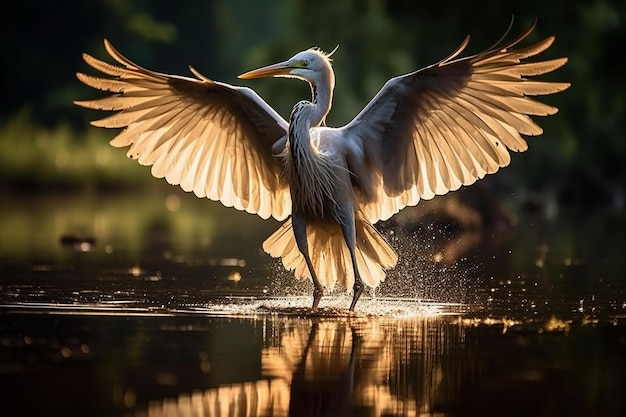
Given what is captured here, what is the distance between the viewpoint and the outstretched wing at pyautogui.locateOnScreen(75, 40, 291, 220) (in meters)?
10.7

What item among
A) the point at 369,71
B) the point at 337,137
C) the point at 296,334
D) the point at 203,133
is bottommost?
the point at 296,334

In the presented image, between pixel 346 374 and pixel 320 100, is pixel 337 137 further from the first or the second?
pixel 346 374

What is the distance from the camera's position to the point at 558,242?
1642cm

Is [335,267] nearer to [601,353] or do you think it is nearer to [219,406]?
[601,353]

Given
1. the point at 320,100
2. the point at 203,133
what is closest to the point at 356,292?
the point at 320,100

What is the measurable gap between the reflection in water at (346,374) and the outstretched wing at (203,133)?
2523mm

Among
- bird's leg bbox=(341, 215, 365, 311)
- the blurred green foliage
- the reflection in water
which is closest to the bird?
bird's leg bbox=(341, 215, 365, 311)

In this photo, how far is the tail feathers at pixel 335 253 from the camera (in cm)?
1049

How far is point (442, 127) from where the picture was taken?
414 inches

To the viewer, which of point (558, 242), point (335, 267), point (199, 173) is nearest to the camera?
point (335, 267)

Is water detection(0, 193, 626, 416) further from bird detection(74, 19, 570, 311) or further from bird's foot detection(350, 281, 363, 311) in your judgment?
bird detection(74, 19, 570, 311)

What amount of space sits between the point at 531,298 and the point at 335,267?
1.50m

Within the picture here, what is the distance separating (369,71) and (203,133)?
19.9 metres

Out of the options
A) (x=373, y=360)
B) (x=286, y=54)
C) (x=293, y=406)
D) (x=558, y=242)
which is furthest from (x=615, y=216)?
(x=293, y=406)
